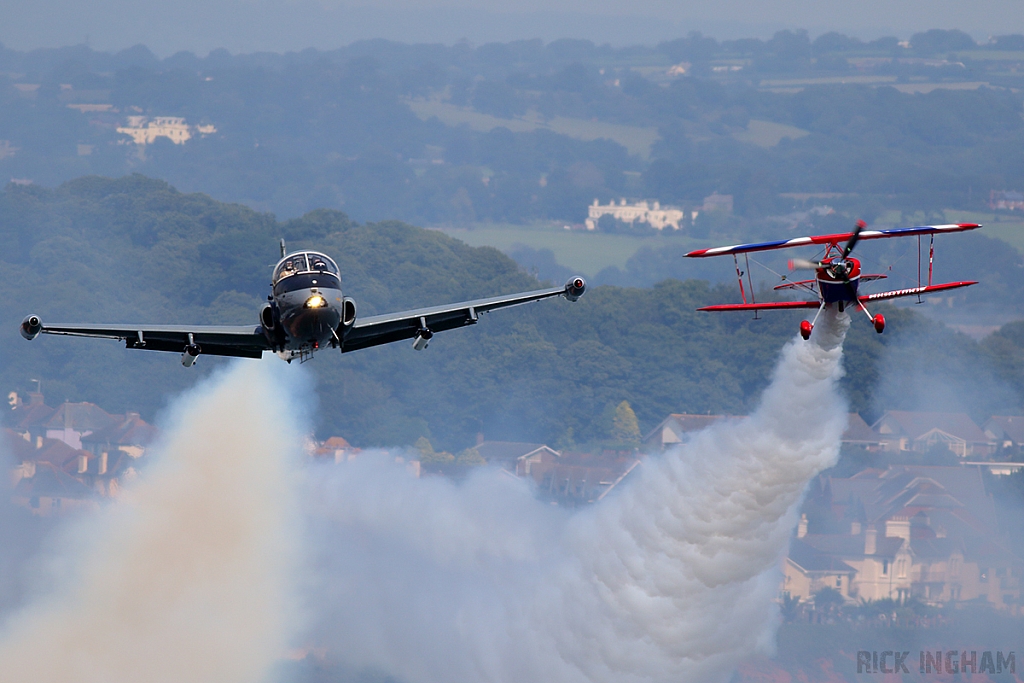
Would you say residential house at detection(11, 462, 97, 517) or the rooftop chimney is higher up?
residential house at detection(11, 462, 97, 517)

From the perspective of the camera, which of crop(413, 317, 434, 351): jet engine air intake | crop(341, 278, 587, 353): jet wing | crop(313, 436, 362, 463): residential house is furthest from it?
crop(313, 436, 362, 463): residential house

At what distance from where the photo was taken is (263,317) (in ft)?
204

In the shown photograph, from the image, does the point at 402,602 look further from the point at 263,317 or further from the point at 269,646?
the point at 263,317

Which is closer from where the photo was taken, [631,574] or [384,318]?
[384,318]

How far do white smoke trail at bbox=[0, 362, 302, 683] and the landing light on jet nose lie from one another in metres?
55.2

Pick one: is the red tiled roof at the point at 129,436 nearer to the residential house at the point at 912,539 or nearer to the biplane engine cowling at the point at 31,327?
the residential house at the point at 912,539

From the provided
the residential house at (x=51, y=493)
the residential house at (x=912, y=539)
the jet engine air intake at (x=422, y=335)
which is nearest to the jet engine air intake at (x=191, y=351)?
the jet engine air intake at (x=422, y=335)

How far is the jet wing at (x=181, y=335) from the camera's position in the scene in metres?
63.8

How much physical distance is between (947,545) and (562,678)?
307 ft

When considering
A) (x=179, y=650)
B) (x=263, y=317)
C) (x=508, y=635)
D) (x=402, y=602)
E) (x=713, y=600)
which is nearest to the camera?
(x=263, y=317)

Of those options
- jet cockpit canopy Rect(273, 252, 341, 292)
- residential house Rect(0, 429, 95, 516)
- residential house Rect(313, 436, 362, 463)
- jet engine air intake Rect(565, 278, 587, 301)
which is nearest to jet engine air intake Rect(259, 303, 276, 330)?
jet cockpit canopy Rect(273, 252, 341, 292)

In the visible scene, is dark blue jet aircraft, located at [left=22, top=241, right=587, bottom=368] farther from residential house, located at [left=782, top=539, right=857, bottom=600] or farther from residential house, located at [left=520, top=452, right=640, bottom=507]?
residential house, located at [left=520, top=452, right=640, bottom=507]

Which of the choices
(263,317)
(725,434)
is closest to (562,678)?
(725,434)

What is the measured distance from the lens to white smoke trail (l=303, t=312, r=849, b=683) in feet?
263
